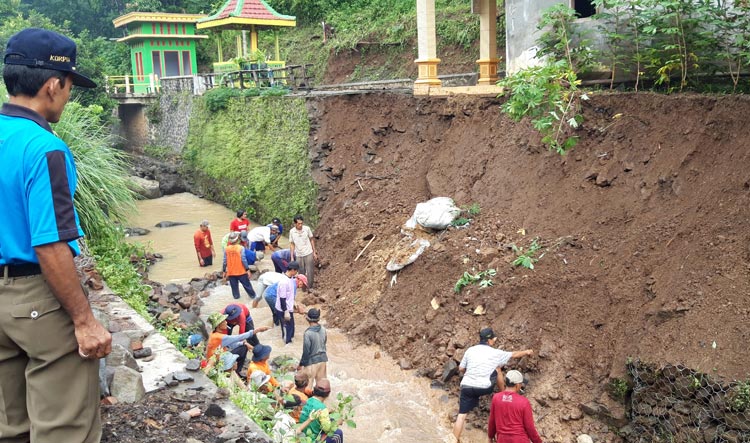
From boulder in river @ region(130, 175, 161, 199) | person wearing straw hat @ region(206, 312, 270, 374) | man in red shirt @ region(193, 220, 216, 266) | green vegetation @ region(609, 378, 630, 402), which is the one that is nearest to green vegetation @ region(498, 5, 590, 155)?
green vegetation @ region(609, 378, 630, 402)

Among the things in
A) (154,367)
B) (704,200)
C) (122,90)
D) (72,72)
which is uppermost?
(122,90)

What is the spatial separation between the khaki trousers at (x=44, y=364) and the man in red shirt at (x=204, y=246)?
11.3m

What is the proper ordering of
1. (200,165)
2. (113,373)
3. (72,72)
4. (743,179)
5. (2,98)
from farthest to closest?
(200,165), (2,98), (743,179), (113,373), (72,72)

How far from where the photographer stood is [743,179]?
295 inches

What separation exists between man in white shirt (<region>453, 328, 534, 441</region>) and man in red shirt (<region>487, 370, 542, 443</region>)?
29.5 inches

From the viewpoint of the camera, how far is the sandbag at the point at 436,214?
1051cm

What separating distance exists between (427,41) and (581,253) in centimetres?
658

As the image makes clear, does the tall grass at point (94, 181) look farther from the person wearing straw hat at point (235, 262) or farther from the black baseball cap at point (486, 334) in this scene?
the black baseball cap at point (486, 334)

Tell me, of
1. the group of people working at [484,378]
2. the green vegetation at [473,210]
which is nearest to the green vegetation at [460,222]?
the green vegetation at [473,210]

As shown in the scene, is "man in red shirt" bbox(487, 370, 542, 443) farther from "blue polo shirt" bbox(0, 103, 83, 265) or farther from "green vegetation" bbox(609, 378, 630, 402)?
"blue polo shirt" bbox(0, 103, 83, 265)

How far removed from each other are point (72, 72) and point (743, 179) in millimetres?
7423

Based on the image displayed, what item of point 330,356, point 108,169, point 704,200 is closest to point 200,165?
point 108,169

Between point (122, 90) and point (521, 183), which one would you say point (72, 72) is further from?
point (122, 90)

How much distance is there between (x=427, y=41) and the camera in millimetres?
13266
